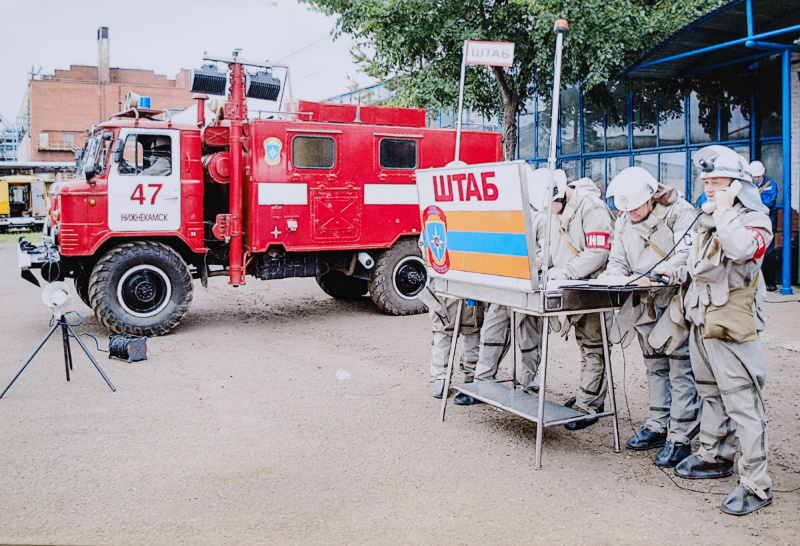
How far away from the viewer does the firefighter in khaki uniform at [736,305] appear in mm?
3975

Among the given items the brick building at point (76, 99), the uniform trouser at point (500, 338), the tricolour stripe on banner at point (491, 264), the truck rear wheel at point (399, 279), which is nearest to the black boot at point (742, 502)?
the tricolour stripe on banner at point (491, 264)

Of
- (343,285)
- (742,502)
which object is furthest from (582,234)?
(343,285)

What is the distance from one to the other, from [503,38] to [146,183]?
7.21 metres

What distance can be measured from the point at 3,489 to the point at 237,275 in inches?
216

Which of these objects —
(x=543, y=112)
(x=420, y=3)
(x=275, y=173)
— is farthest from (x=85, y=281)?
(x=543, y=112)

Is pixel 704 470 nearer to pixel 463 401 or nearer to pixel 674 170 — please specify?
pixel 463 401

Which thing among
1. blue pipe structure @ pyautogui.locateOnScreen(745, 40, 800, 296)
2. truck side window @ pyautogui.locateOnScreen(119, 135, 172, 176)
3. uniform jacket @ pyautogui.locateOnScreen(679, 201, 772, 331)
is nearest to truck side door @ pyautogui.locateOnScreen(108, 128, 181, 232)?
truck side window @ pyautogui.locateOnScreen(119, 135, 172, 176)

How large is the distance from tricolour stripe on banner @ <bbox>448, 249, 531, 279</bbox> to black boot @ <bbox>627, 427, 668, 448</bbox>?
1439 mm

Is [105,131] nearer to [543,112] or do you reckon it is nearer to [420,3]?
[420,3]

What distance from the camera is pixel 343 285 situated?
12.3 m

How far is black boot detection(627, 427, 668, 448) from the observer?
5.04m

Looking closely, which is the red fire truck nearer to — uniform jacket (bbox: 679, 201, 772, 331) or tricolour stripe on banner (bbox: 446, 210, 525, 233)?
tricolour stripe on banner (bbox: 446, 210, 525, 233)

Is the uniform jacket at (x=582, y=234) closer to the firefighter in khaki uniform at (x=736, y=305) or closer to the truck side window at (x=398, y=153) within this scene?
the firefighter in khaki uniform at (x=736, y=305)

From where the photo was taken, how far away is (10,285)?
14.7 m
